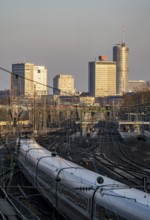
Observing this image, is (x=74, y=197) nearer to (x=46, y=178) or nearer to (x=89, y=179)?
(x=89, y=179)

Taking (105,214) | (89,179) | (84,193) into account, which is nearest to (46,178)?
(89,179)

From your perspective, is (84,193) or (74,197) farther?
(74,197)

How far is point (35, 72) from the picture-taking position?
18025cm

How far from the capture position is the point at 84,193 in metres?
10.8

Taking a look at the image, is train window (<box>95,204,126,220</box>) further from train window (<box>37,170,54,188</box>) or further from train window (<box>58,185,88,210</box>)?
train window (<box>37,170,54,188</box>)

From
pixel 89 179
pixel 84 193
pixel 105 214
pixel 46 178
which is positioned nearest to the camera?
pixel 105 214

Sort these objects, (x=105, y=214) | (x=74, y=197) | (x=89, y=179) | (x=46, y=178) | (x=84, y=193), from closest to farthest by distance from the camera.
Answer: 1. (x=105, y=214)
2. (x=84, y=193)
3. (x=74, y=197)
4. (x=89, y=179)
5. (x=46, y=178)

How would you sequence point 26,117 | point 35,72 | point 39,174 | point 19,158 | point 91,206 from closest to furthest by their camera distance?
point 91,206 → point 39,174 → point 19,158 → point 26,117 → point 35,72

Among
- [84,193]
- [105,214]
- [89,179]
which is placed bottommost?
[105,214]

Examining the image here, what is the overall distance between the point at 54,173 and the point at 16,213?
3.82 m

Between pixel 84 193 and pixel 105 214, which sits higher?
pixel 84 193

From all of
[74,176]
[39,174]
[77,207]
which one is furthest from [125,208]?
[39,174]

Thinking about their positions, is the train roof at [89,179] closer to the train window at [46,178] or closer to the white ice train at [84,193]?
the white ice train at [84,193]

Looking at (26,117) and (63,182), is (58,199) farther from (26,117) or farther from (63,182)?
(26,117)
